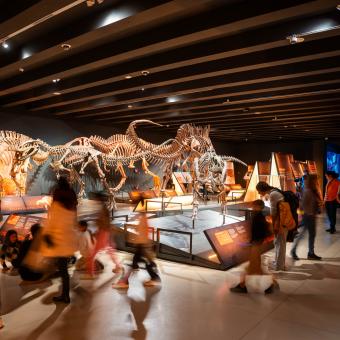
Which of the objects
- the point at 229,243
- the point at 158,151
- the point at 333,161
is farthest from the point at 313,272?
the point at 333,161

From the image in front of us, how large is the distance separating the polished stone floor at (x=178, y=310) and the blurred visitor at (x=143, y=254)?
14cm

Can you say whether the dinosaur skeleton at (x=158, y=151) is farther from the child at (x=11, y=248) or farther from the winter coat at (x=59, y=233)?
the winter coat at (x=59, y=233)

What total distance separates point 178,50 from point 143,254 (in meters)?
3.67

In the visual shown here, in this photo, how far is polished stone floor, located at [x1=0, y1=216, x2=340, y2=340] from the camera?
3.53m

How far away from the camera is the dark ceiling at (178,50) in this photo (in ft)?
14.8

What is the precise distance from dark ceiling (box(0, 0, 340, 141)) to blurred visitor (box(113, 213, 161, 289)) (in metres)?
2.86

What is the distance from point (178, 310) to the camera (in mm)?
4129

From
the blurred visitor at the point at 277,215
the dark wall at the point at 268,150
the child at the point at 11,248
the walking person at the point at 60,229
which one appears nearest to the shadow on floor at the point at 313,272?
the blurred visitor at the point at 277,215

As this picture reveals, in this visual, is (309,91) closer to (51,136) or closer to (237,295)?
(237,295)

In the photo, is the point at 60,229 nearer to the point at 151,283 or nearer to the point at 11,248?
the point at 151,283

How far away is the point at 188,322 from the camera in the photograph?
3.80 metres

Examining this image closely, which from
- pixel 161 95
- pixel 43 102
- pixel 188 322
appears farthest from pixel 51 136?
pixel 188 322

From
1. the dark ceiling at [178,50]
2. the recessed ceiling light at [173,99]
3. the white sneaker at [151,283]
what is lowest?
the white sneaker at [151,283]

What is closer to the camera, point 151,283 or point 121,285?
point 121,285
